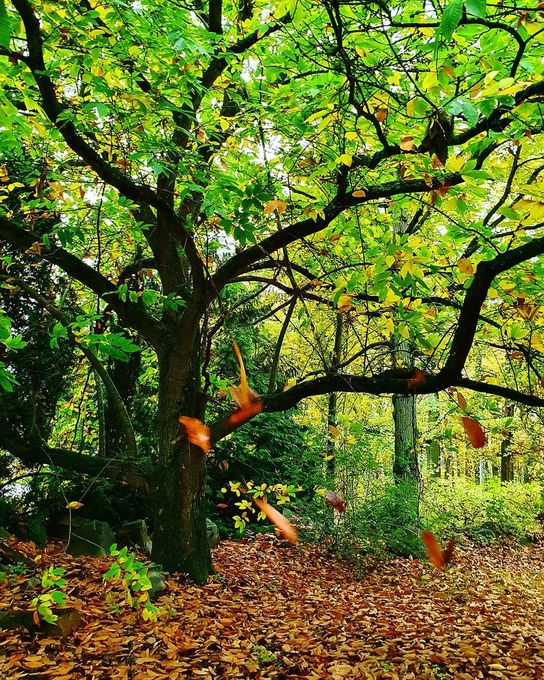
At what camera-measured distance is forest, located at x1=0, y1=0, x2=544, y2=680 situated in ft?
9.41

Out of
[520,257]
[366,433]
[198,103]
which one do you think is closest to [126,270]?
[198,103]

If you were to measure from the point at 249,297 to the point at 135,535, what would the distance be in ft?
11.6

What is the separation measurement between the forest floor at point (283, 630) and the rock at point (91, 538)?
18cm

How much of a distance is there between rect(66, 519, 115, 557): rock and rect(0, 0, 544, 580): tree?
2.91 ft

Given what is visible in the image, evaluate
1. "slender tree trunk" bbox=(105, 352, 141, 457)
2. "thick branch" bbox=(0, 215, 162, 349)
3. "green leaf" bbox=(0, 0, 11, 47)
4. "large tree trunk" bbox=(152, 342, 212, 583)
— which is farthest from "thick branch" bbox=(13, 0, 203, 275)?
"slender tree trunk" bbox=(105, 352, 141, 457)

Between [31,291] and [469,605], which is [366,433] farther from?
[31,291]

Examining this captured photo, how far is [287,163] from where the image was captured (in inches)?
137

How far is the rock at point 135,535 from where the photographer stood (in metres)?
6.01

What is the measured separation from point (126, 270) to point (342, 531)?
5.22 meters

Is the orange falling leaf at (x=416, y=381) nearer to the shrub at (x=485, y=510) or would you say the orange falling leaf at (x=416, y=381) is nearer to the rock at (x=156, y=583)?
the rock at (x=156, y=583)

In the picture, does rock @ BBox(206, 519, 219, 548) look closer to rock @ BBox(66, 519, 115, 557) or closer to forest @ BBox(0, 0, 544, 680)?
forest @ BBox(0, 0, 544, 680)

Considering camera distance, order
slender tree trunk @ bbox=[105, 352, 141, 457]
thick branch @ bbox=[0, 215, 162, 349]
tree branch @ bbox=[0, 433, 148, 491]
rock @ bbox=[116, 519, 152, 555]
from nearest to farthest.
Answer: thick branch @ bbox=[0, 215, 162, 349]
tree branch @ bbox=[0, 433, 148, 491]
rock @ bbox=[116, 519, 152, 555]
slender tree trunk @ bbox=[105, 352, 141, 457]

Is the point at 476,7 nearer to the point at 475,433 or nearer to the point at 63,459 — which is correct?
the point at 475,433

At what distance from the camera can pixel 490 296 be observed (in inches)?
167
